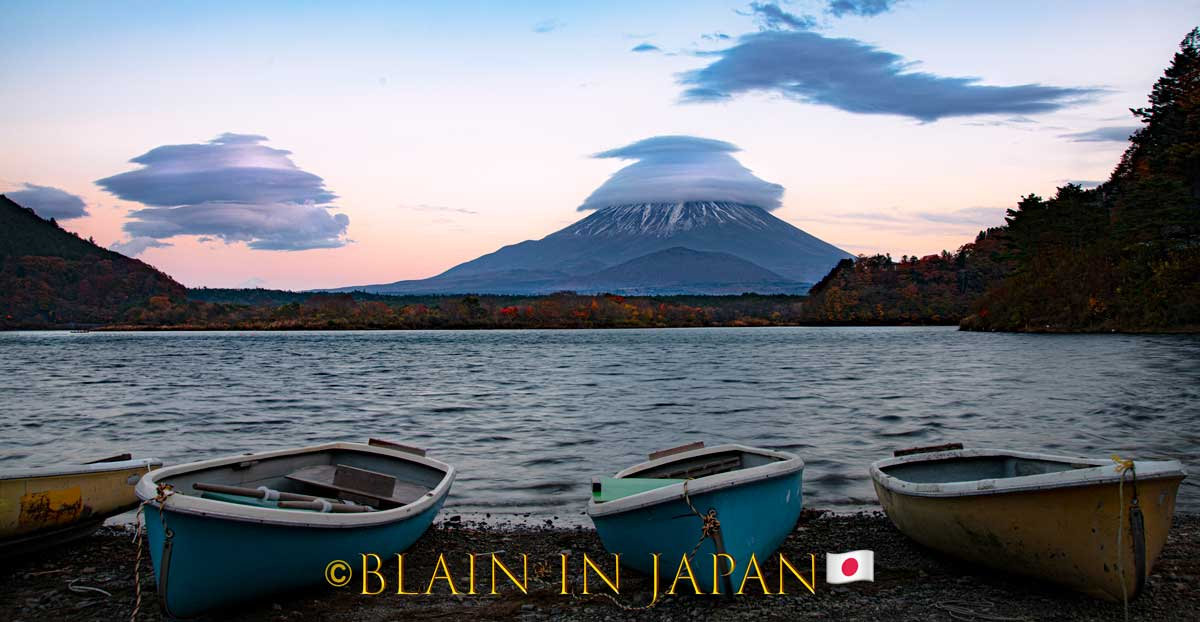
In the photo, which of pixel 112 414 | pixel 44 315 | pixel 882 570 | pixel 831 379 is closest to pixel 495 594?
pixel 882 570

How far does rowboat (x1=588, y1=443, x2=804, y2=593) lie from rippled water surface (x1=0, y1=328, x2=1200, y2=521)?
439 centimetres

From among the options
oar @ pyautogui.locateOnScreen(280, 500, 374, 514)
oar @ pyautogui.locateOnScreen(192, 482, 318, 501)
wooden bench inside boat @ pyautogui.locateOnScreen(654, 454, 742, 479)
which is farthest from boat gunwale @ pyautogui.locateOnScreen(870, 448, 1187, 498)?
oar @ pyautogui.locateOnScreen(192, 482, 318, 501)

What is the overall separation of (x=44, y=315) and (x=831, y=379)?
208724mm

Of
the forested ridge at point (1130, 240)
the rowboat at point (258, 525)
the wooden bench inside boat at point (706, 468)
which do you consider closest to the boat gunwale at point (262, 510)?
the rowboat at point (258, 525)

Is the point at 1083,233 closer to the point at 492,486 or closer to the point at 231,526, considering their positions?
the point at 492,486

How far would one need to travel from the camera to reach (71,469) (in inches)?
388

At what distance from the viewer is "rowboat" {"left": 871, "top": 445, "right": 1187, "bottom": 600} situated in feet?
23.3

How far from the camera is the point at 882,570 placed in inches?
364

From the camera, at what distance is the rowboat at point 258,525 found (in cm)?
726

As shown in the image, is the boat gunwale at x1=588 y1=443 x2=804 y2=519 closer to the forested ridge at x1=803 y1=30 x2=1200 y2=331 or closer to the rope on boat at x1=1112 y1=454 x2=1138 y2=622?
the rope on boat at x1=1112 y1=454 x2=1138 y2=622

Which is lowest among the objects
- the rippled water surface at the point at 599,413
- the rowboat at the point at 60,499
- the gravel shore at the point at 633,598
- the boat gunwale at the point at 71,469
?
the rippled water surface at the point at 599,413

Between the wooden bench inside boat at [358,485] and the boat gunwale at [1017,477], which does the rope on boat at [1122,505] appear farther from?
the wooden bench inside boat at [358,485]

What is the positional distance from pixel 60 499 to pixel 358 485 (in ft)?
11.2

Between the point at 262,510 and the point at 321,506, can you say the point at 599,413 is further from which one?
the point at 262,510
